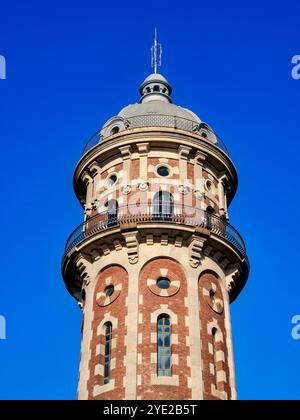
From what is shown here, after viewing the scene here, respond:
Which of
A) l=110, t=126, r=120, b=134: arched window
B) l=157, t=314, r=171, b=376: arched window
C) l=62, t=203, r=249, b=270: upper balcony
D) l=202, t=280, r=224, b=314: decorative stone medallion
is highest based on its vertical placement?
l=110, t=126, r=120, b=134: arched window

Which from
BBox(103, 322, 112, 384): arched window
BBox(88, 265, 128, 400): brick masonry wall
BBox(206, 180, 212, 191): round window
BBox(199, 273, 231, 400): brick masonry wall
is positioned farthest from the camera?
BBox(206, 180, 212, 191): round window

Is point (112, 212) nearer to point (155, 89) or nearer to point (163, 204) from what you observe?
point (163, 204)

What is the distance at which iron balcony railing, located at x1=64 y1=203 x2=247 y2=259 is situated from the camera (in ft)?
132

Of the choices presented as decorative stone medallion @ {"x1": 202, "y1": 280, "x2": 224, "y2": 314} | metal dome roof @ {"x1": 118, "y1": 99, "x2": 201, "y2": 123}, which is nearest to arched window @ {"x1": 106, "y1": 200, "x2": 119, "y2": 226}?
decorative stone medallion @ {"x1": 202, "y1": 280, "x2": 224, "y2": 314}

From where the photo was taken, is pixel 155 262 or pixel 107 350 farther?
pixel 155 262

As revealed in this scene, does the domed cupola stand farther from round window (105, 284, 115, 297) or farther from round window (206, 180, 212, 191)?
round window (105, 284, 115, 297)

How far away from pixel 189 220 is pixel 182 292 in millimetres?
4254

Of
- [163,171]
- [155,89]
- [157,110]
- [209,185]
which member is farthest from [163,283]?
[155,89]

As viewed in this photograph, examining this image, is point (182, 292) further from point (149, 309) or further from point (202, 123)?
point (202, 123)

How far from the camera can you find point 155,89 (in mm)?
53562

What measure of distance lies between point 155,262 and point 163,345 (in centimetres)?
464

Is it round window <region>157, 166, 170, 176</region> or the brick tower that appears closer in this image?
the brick tower

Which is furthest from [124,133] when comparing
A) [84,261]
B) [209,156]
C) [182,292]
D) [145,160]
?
[182,292]

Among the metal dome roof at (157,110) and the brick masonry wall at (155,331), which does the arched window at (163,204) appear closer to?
the brick masonry wall at (155,331)
